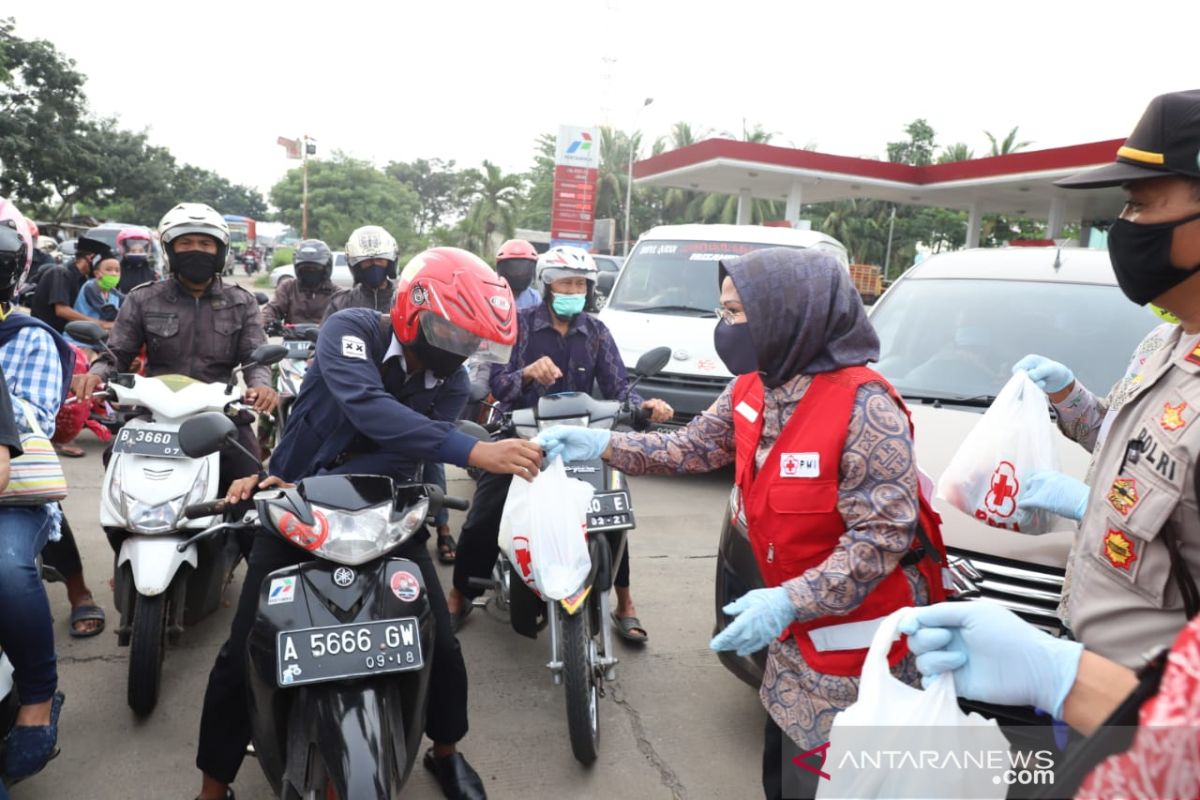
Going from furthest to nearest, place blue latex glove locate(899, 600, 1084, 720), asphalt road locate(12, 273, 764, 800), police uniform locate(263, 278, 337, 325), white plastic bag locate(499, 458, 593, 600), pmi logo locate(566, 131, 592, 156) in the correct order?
pmi logo locate(566, 131, 592, 156) < police uniform locate(263, 278, 337, 325) < asphalt road locate(12, 273, 764, 800) < white plastic bag locate(499, 458, 593, 600) < blue latex glove locate(899, 600, 1084, 720)

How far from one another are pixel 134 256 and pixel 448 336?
6319 millimetres

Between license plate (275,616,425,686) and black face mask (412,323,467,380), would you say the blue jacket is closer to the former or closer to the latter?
black face mask (412,323,467,380)

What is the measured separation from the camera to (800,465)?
6.52 ft

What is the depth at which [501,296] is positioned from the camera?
8.61 ft

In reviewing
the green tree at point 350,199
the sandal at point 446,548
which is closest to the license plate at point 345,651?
the sandal at point 446,548

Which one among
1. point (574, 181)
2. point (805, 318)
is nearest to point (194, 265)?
point (805, 318)

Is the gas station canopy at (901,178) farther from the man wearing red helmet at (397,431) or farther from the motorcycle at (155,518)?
the motorcycle at (155,518)

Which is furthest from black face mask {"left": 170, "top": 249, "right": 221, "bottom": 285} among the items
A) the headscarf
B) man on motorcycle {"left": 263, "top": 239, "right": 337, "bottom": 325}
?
the headscarf

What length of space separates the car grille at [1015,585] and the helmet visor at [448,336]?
166cm

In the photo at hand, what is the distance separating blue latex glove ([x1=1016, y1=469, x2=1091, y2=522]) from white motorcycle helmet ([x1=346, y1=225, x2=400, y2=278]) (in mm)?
4712

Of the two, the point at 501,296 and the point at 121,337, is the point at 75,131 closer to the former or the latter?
the point at 121,337

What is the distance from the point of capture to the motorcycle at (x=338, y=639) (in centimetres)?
212

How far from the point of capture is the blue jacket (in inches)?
98.0

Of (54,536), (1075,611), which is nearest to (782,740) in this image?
(1075,611)
